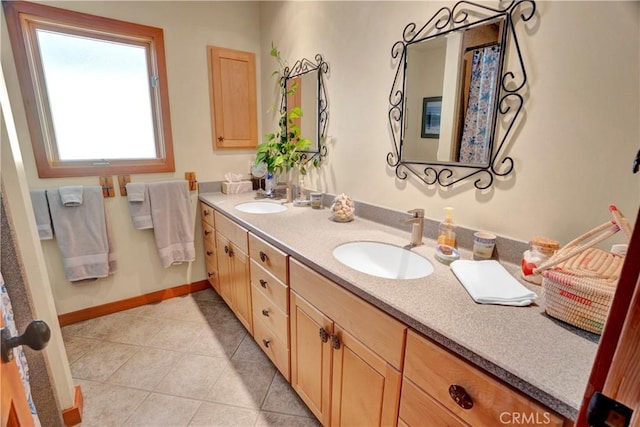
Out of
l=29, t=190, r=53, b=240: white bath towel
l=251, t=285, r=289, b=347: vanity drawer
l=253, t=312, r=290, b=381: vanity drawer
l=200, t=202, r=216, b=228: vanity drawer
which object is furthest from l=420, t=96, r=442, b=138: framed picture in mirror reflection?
l=29, t=190, r=53, b=240: white bath towel

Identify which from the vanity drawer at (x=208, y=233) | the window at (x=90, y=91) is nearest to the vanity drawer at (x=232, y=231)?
the vanity drawer at (x=208, y=233)

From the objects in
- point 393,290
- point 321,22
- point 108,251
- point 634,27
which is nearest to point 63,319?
point 108,251

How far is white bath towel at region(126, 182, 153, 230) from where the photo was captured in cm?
209

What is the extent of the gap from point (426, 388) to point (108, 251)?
223cm

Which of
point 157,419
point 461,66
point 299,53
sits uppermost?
point 299,53

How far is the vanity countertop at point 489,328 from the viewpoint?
54 centimetres

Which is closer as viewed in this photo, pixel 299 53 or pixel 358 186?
pixel 358 186

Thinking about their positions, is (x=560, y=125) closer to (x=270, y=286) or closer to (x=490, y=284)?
(x=490, y=284)

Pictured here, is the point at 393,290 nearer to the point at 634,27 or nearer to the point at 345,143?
the point at 634,27

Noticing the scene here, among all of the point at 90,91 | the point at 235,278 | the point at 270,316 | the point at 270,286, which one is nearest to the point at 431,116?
the point at 270,286

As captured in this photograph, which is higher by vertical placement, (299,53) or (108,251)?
(299,53)

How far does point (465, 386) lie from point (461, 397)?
0.03 meters

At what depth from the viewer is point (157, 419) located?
1367mm

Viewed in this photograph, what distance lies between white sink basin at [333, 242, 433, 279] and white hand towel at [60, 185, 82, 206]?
1.77 m
